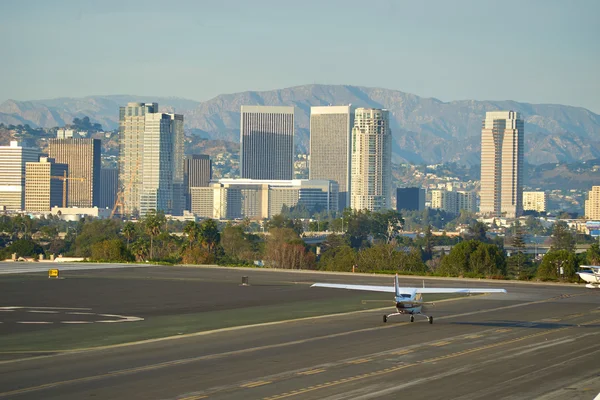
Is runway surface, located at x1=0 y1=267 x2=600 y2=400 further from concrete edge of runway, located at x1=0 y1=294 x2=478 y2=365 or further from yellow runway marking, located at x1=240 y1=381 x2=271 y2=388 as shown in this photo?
concrete edge of runway, located at x1=0 y1=294 x2=478 y2=365

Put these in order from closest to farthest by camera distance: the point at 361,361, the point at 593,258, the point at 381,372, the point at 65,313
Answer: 1. the point at 381,372
2. the point at 361,361
3. the point at 65,313
4. the point at 593,258

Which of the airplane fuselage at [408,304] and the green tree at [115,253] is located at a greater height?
the airplane fuselage at [408,304]

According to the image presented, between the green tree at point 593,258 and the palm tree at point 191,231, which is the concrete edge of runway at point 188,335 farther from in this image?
the palm tree at point 191,231

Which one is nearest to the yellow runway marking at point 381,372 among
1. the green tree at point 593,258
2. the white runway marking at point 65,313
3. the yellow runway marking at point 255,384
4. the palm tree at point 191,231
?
the yellow runway marking at point 255,384

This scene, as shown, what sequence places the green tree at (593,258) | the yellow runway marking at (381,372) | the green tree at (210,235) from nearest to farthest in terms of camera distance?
1. the yellow runway marking at (381,372)
2. the green tree at (593,258)
3. the green tree at (210,235)

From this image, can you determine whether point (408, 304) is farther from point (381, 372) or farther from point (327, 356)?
point (381, 372)

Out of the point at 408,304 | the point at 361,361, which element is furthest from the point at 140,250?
the point at 361,361

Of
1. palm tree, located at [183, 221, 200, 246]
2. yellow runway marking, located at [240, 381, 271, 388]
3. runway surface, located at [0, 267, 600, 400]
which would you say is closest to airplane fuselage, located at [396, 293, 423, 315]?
runway surface, located at [0, 267, 600, 400]

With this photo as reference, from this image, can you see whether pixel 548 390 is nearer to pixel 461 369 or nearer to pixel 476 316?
pixel 461 369
